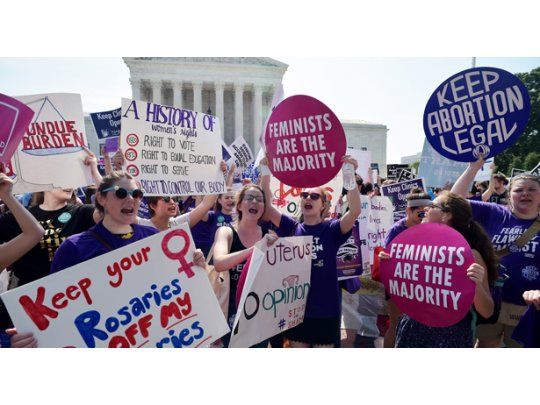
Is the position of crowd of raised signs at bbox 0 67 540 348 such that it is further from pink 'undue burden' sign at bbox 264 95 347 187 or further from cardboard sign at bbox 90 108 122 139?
cardboard sign at bbox 90 108 122 139

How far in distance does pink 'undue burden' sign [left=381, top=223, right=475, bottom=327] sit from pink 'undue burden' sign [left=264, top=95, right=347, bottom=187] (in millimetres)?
855

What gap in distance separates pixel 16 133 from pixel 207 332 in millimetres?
1845

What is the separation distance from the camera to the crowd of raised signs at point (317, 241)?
2.34 meters

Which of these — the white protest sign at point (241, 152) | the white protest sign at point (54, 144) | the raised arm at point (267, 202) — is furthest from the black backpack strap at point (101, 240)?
the white protest sign at point (241, 152)

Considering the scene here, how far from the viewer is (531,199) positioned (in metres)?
3.20

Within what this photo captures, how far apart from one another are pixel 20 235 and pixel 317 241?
1.87 metres

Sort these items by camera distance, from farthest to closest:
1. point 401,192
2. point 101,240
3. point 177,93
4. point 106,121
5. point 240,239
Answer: point 177,93 → point 106,121 → point 401,192 → point 240,239 → point 101,240

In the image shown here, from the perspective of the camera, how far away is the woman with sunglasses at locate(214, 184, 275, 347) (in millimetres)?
2773

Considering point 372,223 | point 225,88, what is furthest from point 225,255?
point 225,88

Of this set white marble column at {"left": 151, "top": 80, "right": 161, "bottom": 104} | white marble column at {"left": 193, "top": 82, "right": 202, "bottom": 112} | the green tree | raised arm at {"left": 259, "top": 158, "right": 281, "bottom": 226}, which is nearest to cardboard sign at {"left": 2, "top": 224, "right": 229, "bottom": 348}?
raised arm at {"left": 259, "top": 158, "right": 281, "bottom": 226}

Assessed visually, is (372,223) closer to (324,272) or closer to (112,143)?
(324,272)

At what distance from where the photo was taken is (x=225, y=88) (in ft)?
155

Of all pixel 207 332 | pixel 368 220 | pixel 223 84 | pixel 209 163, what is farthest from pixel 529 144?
pixel 223 84

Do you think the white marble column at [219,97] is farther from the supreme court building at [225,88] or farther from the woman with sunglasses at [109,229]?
the woman with sunglasses at [109,229]
